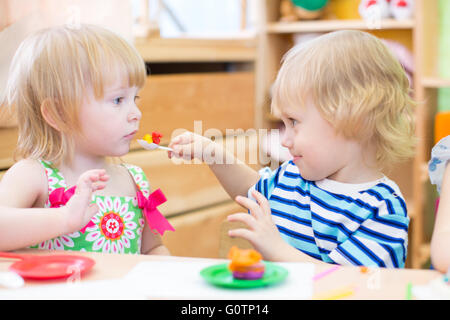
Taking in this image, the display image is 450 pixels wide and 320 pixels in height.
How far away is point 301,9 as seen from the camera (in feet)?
8.68

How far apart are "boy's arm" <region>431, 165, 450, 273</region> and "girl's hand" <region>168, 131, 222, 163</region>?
0.43 metres

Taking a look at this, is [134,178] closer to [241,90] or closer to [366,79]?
[366,79]

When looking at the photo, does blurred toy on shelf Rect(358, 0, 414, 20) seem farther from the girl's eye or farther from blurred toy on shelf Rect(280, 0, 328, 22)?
the girl's eye

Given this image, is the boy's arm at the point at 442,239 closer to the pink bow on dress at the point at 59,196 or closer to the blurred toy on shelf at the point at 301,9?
the pink bow on dress at the point at 59,196

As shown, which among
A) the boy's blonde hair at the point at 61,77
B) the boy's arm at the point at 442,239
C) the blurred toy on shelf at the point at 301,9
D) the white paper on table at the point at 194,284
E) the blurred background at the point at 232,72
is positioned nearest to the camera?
the white paper on table at the point at 194,284

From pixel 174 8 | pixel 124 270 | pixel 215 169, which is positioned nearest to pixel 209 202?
pixel 174 8

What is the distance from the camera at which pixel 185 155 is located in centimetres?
109

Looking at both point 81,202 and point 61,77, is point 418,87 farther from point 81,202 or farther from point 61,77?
point 81,202

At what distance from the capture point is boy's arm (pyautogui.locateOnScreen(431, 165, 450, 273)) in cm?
74

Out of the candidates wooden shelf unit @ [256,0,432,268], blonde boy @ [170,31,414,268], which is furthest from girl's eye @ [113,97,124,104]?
wooden shelf unit @ [256,0,432,268]

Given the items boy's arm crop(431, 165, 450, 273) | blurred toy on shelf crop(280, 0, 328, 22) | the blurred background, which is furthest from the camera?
blurred toy on shelf crop(280, 0, 328, 22)

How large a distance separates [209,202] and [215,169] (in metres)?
1.29

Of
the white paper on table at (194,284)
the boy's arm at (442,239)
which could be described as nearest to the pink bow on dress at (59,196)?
the white paper on table at (194,284)

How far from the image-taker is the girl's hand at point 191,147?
109 cm
